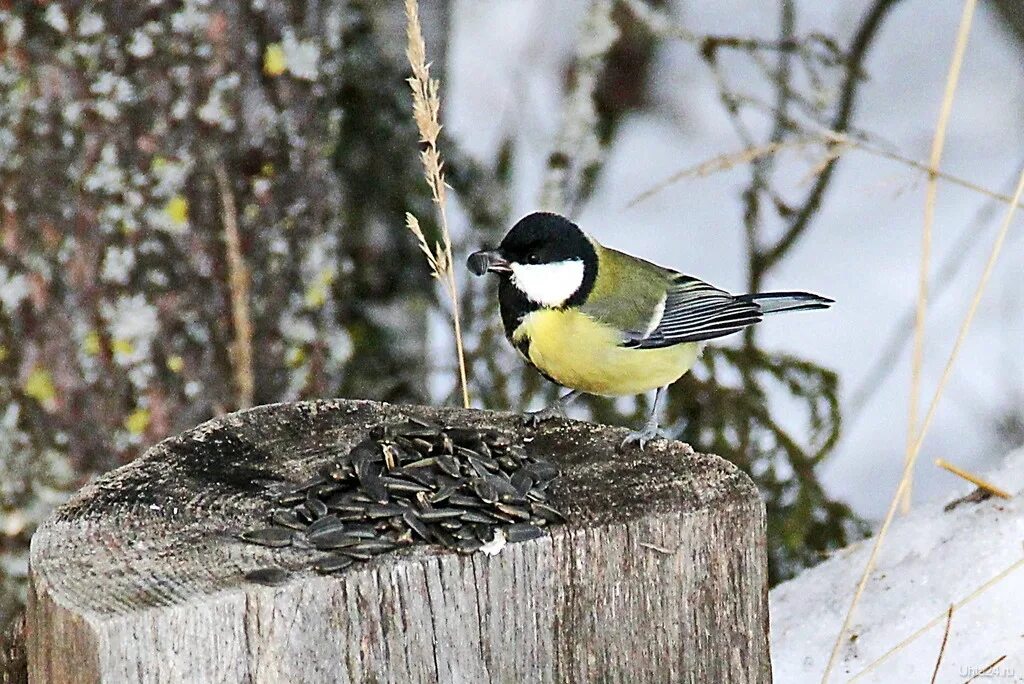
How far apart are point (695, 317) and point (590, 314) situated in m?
0.27

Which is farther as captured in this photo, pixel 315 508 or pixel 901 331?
pixel 901 331

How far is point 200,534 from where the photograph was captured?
5.33 feet

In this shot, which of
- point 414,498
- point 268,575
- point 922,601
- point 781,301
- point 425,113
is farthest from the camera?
point 781,301

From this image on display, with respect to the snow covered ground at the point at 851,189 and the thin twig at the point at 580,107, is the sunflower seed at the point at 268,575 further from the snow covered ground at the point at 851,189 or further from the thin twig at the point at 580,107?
the snow covered ground at the point at 851,189

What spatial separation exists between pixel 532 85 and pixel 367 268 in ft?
9.14

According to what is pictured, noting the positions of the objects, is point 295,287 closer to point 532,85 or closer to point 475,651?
point 475,651

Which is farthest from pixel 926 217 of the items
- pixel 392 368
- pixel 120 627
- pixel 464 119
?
pixel 464 119

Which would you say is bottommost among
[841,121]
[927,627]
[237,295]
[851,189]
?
[851,189]

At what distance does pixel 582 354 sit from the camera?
242 centimetres

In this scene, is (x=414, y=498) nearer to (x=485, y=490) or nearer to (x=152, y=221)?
(x=485, y=490)

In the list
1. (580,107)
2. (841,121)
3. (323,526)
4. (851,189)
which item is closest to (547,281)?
(323,526)

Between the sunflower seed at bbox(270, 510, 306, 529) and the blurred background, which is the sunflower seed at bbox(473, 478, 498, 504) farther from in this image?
the blurred background

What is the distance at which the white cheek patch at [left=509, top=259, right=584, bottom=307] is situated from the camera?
242 centimetres

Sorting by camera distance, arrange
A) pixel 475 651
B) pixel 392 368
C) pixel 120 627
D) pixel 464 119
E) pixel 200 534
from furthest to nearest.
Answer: pixel 464 119 < pixel 392 368 < pixel 200 534 < pixel 475 651 < pixel 120 627
